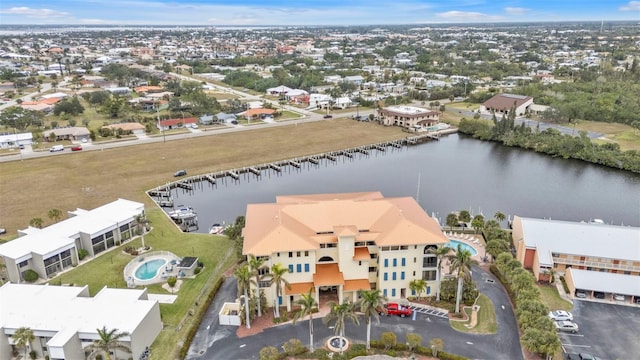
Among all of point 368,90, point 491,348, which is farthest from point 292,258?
point 368,90

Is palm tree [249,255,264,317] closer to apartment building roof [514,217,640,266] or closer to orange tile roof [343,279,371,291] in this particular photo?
orange tile roof [343,279,371,291]

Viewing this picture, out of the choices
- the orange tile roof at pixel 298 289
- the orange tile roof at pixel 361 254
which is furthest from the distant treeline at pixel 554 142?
the orange tile roof at pixel 298 289

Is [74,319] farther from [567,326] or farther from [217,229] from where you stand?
[567,326]

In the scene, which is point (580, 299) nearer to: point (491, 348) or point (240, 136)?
point (491, 348)

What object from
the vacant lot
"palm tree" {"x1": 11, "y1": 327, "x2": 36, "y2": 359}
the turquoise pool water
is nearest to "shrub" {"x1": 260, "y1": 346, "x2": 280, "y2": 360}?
"palm tree" {"x1": 11, "y1": 327, "x2": 36, "y2": 359}

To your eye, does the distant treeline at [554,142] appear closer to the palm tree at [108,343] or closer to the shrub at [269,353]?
the shrub at [269,353]

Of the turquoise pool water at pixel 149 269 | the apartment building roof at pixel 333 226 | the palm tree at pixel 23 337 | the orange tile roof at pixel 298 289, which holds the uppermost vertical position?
the apartment building roof at pixel 333 226
